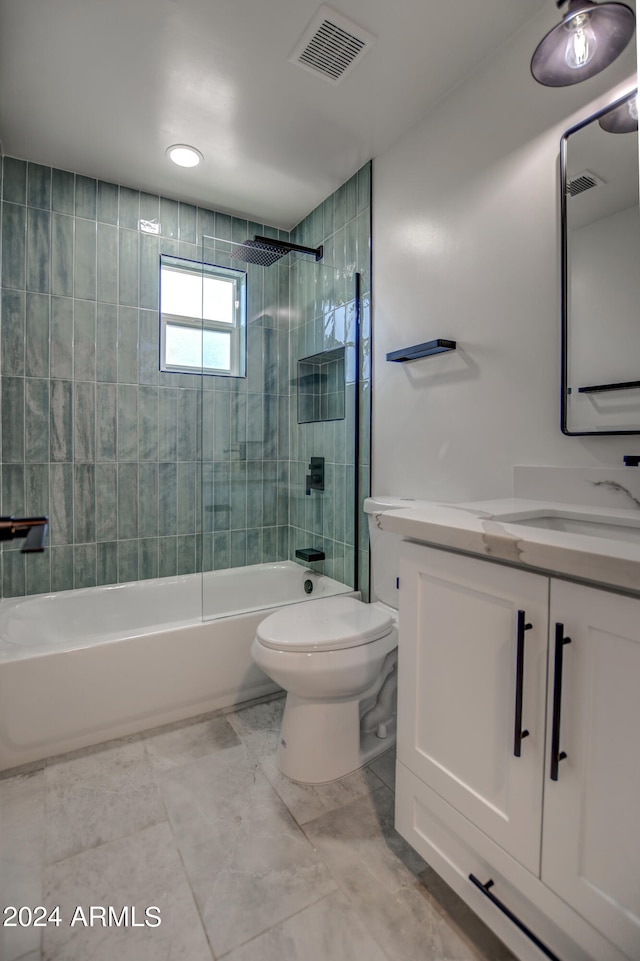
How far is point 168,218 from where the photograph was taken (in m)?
2.60

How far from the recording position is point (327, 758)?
161 centimetres

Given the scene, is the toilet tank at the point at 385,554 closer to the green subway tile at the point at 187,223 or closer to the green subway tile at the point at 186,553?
the green subway tile at the point at 186,553

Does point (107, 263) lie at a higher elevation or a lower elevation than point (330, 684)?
higher

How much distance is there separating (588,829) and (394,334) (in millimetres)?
1823

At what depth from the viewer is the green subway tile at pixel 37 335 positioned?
2283 millimetres

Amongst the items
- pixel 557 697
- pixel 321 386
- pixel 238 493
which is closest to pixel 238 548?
pixel 238 493

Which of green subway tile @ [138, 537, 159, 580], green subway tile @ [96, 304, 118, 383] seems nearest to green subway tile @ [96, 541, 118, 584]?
green subway tile @ [138, 537, 159, 580]

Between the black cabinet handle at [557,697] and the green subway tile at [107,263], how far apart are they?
257 cm

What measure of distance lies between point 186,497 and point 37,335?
110 cm

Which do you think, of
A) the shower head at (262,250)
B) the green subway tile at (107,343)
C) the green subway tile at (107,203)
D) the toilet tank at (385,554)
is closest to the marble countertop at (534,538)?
the toilet tank at (385,554)

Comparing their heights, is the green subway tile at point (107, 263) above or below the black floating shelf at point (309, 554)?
above

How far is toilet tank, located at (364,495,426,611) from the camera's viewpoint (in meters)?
1.89

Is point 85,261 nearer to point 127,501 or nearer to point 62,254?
point 62,254

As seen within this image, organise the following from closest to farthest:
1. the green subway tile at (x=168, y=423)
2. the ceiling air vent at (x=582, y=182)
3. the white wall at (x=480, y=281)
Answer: the ceiling air vent at (x=582, y=182) → the white wall at (x=480, y=281) → the green subway tile at (x=168, y=423)
